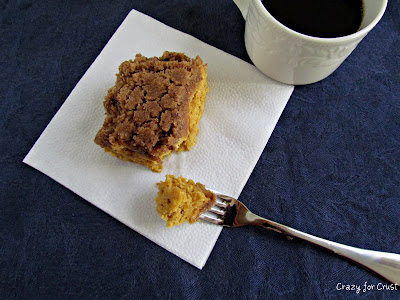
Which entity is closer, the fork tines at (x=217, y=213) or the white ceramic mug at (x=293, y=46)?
the white ceramic mug at (x=293, y=46)

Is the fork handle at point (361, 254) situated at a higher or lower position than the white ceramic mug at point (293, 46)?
Answer: lower

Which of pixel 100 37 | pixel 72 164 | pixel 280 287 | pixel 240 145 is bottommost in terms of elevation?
pixel 280 287

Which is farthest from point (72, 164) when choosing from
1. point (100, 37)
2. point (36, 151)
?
point (100, 37)

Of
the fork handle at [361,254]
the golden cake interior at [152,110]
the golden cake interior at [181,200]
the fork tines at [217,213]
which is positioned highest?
the golden cake interior at [152,110]

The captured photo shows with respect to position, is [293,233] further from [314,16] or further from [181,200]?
[314,16]

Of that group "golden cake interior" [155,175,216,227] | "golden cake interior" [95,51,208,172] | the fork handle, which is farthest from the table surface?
"golden cake interior" [95,51,208,172]

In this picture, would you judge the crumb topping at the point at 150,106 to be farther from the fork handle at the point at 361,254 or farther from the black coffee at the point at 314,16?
the fork handle at the point at 361,254

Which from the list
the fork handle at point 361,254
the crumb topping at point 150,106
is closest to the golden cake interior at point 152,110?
the crumb topping at point 150,106

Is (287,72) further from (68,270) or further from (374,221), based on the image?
(68,270)
